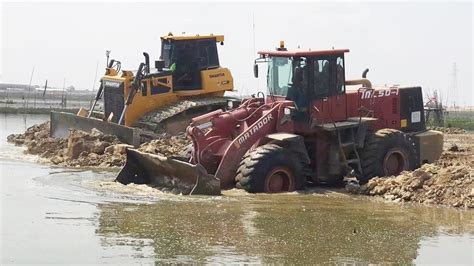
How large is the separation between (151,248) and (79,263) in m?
1.10

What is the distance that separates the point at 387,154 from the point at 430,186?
1917 millimetres

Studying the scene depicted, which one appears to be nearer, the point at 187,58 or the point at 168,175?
the point at 168,175

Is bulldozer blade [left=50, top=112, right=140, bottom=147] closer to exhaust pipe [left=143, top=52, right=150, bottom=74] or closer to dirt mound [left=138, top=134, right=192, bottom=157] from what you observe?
dirt mound [left=138, top=134, right=192, bottom=157]

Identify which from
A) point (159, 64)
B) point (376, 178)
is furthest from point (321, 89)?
point (159, 64)

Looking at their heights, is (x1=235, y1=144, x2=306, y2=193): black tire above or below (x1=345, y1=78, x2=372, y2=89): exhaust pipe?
below

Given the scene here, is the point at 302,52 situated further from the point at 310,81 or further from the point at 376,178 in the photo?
the point at 376,178

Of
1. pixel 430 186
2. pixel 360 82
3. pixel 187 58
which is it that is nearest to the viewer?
pixel 430 186

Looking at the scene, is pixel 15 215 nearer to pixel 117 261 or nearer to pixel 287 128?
pixel 117 261

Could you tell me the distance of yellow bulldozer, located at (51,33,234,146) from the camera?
23234mm

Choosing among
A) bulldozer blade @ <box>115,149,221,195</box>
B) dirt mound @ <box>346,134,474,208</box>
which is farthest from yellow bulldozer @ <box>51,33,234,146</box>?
dirt mound @ <box>346,134,474,208</box>

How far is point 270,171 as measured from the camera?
1545cm

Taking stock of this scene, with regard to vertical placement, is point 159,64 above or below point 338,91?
above

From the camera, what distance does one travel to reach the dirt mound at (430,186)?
579 inches

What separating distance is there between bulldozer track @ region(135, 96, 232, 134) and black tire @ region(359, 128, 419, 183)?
739 cm
